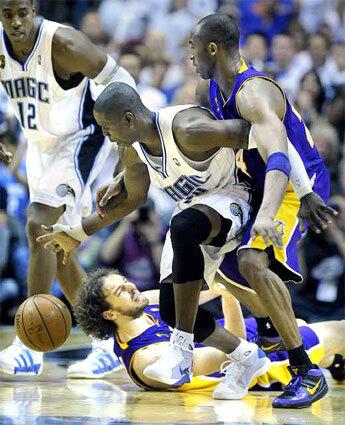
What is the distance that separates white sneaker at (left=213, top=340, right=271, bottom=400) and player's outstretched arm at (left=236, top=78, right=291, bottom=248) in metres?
1.07

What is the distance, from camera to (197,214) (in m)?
5.03

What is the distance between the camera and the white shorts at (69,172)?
6316mm

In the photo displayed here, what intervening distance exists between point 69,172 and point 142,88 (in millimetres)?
4189

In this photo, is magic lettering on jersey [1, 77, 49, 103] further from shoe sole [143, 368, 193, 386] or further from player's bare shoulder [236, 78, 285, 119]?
shoe sole [143, 368, 193, 386]

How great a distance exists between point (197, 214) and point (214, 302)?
2.92 m

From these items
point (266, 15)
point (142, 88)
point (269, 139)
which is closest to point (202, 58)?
point (269, 139)

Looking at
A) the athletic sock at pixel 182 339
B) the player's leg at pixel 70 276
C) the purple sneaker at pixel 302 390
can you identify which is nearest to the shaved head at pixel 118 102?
the athletic sock at pixel 182 339

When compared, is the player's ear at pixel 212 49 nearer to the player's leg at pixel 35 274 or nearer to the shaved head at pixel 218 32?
the shaved head at pixel 218 32

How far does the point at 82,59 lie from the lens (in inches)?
245

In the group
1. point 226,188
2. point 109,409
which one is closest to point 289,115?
point 226,188

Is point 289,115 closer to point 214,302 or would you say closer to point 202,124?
point 202,124

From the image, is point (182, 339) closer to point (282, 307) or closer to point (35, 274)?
point (282, 307)

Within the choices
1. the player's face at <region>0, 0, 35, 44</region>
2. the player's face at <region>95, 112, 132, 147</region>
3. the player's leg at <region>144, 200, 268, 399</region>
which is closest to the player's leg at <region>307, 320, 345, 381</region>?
the player's leg at <region>144, 200, 268, 399</region>

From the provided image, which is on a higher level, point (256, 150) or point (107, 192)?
point (256, 150)
